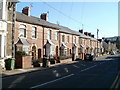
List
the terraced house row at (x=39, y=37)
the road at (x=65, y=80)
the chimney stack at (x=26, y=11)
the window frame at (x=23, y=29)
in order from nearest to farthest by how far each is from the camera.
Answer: the road at (x=65, y=80) → the terraced house row at (x=39, y=37) → the window frame at (x=23, y=29) → the chimney stack at (x=26, y=11)

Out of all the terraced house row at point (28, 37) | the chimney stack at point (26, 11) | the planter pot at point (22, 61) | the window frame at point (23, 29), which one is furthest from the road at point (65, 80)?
the chimney stack at point (26, 11)

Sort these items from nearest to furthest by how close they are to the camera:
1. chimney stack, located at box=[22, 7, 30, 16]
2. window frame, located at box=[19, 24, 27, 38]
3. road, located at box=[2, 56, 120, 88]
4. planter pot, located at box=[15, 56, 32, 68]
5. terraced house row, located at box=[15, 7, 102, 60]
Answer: road, located at box=[2, 56, 120, 88]
planter pot, located at box=[15, 56, 32, 68]
terraced house row, located at box=[15, 7, 102, 60]
window frame, located at box=[19, 24, 27, 38]
chimney stack, located at box=[22, 7, 30, 16]

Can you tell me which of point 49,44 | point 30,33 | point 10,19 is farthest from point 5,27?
point 49,44

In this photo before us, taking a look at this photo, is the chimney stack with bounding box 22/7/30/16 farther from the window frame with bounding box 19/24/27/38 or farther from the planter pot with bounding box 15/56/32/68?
the planter pot with bounding box 15/56/32/68

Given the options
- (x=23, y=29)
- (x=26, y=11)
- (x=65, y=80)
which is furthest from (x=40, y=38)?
(x=65, y=80)

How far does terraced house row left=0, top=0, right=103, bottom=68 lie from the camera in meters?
22.8

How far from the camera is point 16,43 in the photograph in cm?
2695

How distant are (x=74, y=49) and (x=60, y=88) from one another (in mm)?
38343

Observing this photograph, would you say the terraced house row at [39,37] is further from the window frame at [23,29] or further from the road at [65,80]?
the road at [65,80]

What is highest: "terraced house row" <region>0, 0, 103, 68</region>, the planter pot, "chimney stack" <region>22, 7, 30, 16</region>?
"chimney stack" <region>22, 7, 30, 16</region>

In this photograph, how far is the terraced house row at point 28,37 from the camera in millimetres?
22812

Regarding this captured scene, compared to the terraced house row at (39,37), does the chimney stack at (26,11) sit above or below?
above

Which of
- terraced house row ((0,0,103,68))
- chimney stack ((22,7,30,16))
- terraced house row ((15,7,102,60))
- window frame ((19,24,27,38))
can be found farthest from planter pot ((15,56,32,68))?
chimney stack ((22,7,30,16))

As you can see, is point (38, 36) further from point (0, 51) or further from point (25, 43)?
point (0, 51)
